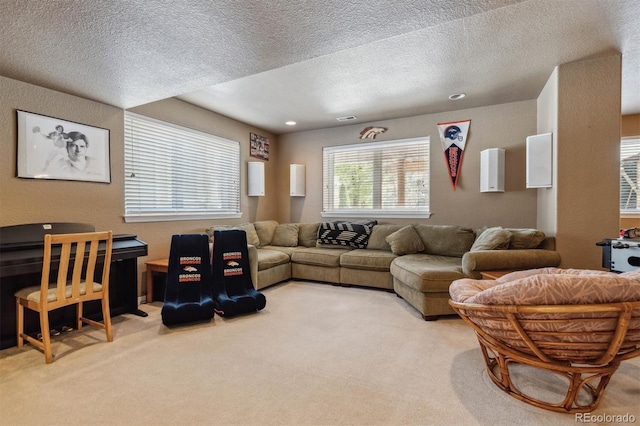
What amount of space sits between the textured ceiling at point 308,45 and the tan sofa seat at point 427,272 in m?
2.01

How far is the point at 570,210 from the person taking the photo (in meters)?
2.95

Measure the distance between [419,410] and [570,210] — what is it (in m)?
2.59

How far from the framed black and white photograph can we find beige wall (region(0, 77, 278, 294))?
54 mm

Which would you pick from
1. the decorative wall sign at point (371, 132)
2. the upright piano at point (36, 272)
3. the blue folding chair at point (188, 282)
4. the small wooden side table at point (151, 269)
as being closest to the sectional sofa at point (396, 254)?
the blue folding chair at point (188, 282)

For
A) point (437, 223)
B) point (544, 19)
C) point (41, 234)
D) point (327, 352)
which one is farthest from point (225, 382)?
point (437, 223)

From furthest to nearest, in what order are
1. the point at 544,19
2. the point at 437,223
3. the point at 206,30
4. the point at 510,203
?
the point at 437,223 → the point at 510,203 → the point at 544,19 → the point at 206,30

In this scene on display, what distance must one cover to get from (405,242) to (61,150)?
12.8ft

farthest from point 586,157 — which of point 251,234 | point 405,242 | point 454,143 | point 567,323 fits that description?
point 251,234

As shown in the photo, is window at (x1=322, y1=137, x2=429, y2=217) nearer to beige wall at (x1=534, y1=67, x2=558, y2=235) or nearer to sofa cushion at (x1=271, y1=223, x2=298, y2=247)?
sofa cushion at (x1=271, y1=223, x2=298, y2=247)

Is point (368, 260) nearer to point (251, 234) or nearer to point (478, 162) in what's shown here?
point (251, 234)

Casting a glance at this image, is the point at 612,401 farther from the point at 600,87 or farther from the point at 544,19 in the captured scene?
the point at 600,87

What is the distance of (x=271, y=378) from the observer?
74.6 inches

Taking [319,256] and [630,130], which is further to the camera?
[630,130]

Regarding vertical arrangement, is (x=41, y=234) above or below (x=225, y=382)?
above
